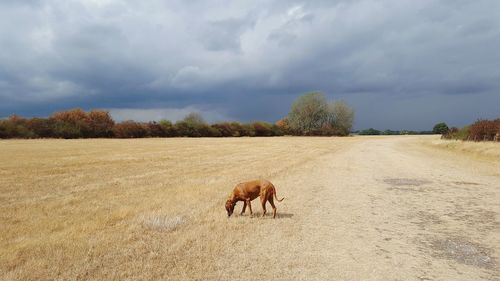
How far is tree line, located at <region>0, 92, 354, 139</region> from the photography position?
2936 inches

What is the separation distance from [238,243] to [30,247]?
13.8 feet

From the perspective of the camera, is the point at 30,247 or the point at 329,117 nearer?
the point at 30,247

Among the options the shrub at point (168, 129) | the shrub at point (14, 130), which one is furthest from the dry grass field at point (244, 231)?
the shrub at point (168, 129)

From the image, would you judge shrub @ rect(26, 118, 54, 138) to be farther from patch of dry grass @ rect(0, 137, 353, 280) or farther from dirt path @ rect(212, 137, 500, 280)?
dirt path @ rect(212, 137, 500, 280)

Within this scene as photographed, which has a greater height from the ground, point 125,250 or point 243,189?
point 243,189

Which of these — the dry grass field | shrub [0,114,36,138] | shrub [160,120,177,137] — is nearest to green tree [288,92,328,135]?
shrub [160,120,177,137]

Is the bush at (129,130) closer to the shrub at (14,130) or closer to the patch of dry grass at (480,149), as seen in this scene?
the shrub at (14,130)

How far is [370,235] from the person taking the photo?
9.85 metres

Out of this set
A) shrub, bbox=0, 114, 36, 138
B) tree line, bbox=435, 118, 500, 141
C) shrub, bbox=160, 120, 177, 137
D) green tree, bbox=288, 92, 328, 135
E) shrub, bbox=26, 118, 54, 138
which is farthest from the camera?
green tree, bbox=288, 92, 328, 135

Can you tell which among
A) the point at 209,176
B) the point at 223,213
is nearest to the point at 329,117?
the point at 209,176

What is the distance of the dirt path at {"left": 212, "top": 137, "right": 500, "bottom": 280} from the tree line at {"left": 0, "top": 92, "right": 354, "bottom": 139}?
68.0m

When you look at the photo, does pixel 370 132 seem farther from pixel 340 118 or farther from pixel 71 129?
pixel 71 129

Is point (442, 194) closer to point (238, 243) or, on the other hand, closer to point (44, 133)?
point (238, 243)

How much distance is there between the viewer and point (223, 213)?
11781mm
